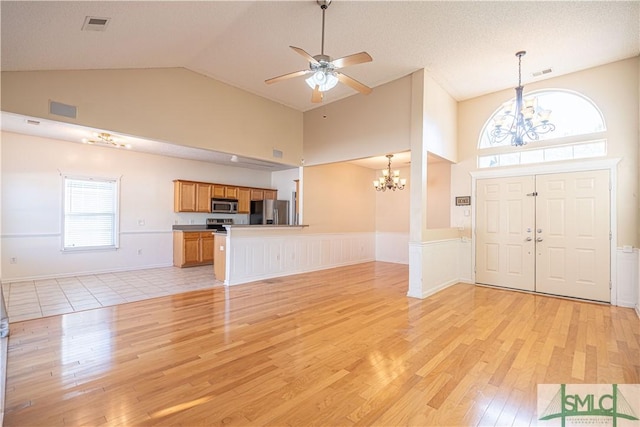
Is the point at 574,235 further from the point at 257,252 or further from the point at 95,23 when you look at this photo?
the point at 95,23

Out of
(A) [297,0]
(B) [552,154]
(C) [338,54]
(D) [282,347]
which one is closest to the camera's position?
(D) [282,347]

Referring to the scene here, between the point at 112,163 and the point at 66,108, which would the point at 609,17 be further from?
the point at 112,163

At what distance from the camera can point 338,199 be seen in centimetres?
777

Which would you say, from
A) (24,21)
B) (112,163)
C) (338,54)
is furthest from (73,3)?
(112,163)

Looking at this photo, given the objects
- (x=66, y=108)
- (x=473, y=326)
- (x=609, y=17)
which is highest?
(x=609, y=17)

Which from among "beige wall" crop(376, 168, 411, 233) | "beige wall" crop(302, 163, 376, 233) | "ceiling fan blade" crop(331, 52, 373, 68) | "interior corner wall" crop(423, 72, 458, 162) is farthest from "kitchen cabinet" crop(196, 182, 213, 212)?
"ceiling fan blade" crop(331, 52, 373, 68)

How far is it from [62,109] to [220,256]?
3.30 m

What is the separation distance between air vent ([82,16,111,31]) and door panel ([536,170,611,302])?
6585 millimetres

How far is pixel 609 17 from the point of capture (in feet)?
11.3

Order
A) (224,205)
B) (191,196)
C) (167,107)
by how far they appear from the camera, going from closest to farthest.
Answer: (167,107) < (191,196) < (224,205)

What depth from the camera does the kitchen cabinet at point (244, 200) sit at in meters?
8.46

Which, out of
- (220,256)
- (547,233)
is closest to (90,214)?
(220,256)

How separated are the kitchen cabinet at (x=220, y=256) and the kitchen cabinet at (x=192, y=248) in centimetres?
178

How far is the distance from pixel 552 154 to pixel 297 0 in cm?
483
